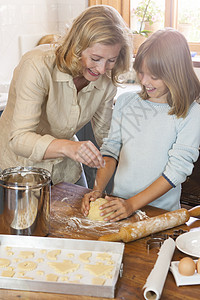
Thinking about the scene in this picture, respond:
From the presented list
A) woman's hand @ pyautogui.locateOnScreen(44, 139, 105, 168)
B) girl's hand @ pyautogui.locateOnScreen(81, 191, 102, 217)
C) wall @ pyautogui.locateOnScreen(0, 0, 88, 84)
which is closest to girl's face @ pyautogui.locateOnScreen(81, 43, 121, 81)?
woman's hand @ pyautogui.locateOnScreen(44, 139, 105, 168)

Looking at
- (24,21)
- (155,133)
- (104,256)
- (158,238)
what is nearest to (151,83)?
(155,133)

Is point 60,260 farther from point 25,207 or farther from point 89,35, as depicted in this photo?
point 89,35

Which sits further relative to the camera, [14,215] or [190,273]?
[14,215]

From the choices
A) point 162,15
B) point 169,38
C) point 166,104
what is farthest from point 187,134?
point 162,15

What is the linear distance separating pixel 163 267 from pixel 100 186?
0.61 metres

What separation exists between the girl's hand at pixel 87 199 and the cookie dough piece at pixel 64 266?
0.30 meters

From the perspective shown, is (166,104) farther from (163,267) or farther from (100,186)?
(163,267)

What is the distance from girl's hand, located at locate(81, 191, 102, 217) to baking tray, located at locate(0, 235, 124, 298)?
0.24 metres

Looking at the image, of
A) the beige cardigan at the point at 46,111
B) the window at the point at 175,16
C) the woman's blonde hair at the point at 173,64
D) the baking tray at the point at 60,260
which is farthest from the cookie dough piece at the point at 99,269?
the window at the point at 175,16

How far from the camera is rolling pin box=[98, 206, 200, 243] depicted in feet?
3.72

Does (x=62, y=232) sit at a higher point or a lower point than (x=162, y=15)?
lower

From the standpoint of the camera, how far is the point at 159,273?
0.94 metres

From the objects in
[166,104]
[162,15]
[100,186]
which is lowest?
[100,186]

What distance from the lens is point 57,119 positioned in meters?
1.64
